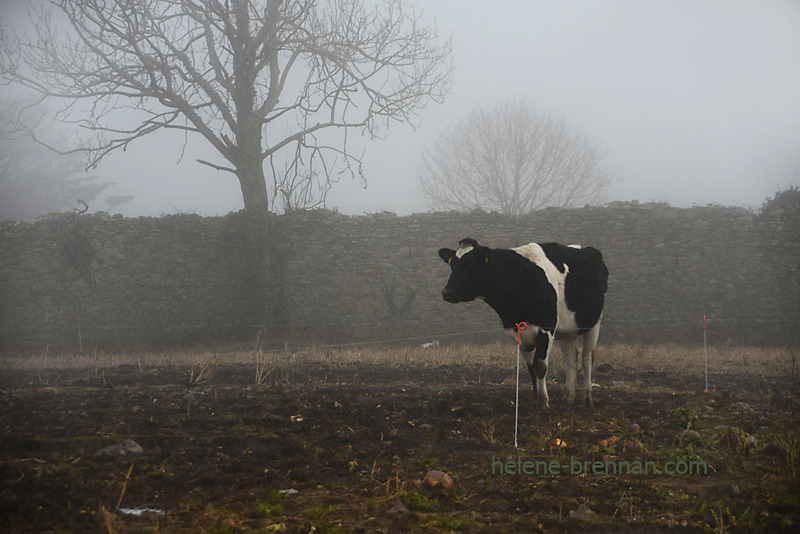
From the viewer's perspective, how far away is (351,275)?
736 inches

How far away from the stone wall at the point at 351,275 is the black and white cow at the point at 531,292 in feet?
32.1

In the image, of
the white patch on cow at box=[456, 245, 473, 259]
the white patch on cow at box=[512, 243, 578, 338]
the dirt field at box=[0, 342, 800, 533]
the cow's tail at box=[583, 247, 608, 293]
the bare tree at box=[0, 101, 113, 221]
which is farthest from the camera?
the bare tree at box=[0, 101, 113, 221]

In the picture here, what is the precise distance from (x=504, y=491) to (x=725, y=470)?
184cm

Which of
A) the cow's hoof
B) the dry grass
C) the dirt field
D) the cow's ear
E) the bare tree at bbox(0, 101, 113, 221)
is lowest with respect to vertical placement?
the dry grass

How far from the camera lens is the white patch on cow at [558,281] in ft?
24.9

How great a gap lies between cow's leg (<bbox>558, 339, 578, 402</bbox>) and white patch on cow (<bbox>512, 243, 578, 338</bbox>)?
200 millimetres

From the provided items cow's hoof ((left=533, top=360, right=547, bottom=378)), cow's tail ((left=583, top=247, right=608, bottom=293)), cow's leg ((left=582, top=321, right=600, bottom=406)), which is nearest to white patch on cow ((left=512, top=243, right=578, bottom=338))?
cow's leg ((left=582, top=321, right=600, bottom=406))

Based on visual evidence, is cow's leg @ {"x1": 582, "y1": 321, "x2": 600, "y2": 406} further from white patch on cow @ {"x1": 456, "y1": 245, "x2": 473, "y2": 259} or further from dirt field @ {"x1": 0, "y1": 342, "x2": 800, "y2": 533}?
white patch on cow @ {"x1": 456, "y1": 245, "x2": 473, "y2": 259}

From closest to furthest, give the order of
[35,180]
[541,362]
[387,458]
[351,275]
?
1. [387,458]
2. [541,362]
3. [351,275]
4. [35,180]

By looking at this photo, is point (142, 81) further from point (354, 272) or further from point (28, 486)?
point (28, 486)

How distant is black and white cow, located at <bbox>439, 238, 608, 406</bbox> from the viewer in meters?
7.27

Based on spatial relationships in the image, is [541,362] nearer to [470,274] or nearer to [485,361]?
[470,274]

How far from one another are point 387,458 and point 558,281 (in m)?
3.39

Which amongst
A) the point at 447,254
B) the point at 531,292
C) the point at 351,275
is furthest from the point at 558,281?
the point at 351,275
